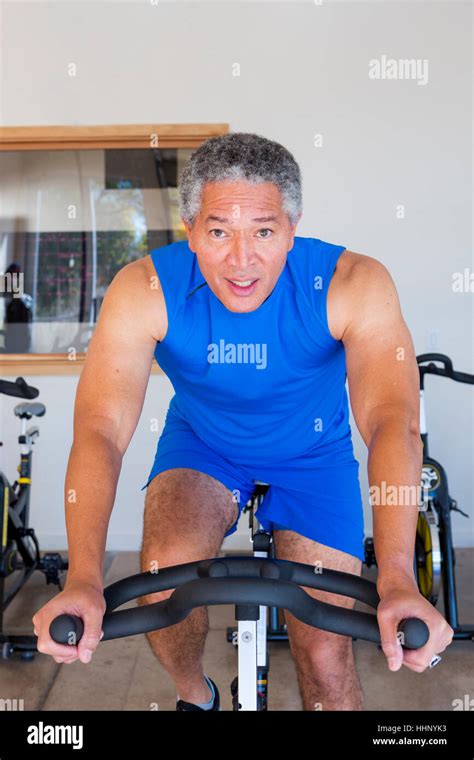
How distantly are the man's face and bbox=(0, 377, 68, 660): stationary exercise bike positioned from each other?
160 centimetres

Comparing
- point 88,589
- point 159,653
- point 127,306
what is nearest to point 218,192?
point 127,306

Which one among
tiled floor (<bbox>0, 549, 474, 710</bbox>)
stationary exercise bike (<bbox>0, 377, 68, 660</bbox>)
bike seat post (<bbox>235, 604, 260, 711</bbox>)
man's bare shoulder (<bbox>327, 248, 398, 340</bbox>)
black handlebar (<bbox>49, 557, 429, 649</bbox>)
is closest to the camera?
black handlebar (<bbox>49, 557, 429, 649</bbox>)

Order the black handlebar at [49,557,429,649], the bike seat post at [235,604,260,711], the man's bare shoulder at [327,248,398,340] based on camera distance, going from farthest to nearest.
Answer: the man's bare shoulder at [327,248,398,340] → the bike seat post at [235,604,260,711] → the black handlebar at [49,557,429,649]

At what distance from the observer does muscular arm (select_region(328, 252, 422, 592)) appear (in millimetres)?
1366

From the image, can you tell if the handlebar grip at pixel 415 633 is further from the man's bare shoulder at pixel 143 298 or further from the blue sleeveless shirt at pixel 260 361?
the man's bare shoulder at pixel 143 298

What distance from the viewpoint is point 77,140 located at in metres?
4.04

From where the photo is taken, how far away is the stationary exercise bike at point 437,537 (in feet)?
9.53

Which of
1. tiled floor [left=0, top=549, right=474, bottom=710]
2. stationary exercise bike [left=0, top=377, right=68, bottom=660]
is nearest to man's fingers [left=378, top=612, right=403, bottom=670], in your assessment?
tiled floor [left=0, top=549, right=474, bottom=710]

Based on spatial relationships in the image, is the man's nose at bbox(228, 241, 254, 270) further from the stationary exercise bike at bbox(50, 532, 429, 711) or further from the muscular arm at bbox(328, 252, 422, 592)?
the stationary exercise bike at bbox(50, 532, 429, 711)

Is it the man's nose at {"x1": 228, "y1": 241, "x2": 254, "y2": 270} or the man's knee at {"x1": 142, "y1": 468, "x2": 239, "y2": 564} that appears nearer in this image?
the man's nose at {"x1": 228, "y1": 241, "x2": 254, "y2": 270}

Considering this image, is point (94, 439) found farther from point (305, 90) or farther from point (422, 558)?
point (305, 90)

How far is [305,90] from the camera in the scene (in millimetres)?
3926

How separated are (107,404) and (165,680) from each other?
164 cm

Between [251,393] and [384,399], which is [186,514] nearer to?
[251,393]
